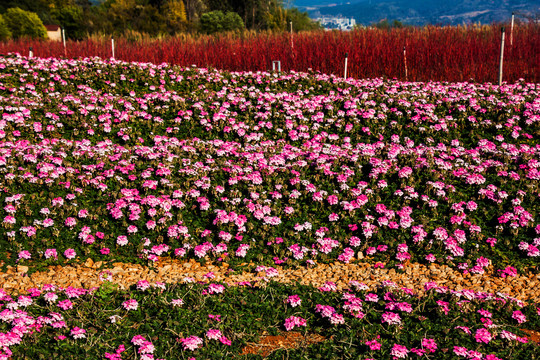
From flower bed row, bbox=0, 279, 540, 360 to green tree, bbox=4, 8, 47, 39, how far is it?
5033cm

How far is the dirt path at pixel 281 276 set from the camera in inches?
231

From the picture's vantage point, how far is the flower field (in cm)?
463

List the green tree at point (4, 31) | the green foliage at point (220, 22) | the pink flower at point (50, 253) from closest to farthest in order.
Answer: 1. the pink flower at point (50, 253)
2. the green foliage at point (220, 22)
3. the green tree at point (4, 31)

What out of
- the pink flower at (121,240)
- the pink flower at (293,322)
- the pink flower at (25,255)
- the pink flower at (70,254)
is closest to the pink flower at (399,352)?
the pink flower at (293,322)

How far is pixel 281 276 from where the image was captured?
20.3 ft

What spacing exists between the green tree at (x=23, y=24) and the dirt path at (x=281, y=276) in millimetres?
48979

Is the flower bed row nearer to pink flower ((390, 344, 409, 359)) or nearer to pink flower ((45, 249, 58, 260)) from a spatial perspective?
pink flower ((390, 344, 409, 359))

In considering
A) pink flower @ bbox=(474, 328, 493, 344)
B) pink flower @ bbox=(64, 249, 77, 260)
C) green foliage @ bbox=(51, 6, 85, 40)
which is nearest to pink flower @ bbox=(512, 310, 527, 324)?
pink flower @ bbox=(474, 328, 493, 344)

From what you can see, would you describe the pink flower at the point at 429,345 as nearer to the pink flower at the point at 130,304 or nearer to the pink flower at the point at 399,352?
the pink flower at the point at 399,352

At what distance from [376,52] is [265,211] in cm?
1128

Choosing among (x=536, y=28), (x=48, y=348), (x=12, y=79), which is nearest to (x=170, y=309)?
(x=48, y=348)

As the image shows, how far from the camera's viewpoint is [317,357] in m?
4.29

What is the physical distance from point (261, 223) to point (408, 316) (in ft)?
9.14

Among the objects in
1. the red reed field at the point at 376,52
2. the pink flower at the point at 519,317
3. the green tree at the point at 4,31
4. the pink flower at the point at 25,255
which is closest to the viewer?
the pink flower at the point at 519,317
